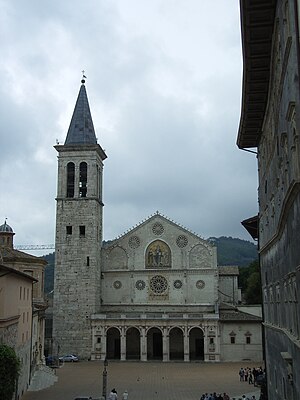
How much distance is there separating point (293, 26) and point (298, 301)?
5.27 m

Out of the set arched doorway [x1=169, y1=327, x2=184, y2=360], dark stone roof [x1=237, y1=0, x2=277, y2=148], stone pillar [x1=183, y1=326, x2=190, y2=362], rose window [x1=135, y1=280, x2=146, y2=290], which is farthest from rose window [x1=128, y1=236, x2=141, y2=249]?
dark stone roof [x1=237, y1=0, x2=277, y2=148]

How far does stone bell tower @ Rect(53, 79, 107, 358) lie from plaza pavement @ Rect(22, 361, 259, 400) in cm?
551

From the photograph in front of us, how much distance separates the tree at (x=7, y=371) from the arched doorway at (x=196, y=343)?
39934 millimetres

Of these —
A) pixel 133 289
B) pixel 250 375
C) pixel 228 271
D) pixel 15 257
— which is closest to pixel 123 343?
pixel 133 289

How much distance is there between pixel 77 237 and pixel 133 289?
916 centimetres

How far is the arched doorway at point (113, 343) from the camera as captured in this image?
200 feet

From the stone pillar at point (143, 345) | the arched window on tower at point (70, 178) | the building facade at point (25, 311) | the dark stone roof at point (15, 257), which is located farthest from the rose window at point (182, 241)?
the dark stone roof at point (15, 257)

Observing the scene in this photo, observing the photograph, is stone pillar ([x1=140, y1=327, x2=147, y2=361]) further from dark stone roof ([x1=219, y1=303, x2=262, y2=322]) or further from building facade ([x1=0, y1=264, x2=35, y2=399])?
building facade ([x1=0, y1=264, x2=35, y2=399])

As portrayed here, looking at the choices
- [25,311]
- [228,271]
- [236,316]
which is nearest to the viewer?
[25,311]

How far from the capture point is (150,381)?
41.8m

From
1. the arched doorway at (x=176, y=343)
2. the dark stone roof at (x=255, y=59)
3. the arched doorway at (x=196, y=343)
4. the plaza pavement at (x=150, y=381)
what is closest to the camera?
the dark stone roof at (x=255, y=59)

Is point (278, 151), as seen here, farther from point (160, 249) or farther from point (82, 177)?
point (82, 177)

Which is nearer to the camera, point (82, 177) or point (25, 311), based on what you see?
point (25, 311)

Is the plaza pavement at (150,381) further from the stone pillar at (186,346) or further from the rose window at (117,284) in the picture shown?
the rose window at (117,284)
